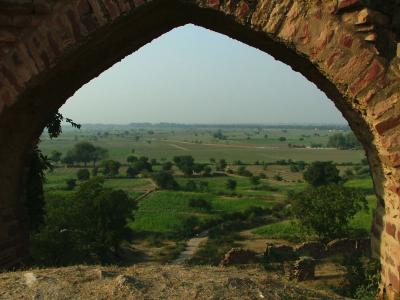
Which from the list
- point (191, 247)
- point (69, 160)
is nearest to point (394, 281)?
point (191, 247)

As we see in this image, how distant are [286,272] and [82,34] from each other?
52.8 feet

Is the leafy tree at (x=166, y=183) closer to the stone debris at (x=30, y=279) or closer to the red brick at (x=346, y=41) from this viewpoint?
the stone debris at (x=30, y=279)

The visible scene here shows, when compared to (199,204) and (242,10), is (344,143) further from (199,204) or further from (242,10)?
(242,10)

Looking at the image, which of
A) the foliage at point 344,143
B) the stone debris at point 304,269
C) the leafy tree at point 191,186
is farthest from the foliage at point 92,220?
the foliage at point 344,143

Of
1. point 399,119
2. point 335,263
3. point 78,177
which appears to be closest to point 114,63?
point 399,119

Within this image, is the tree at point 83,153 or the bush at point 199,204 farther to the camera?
the tree at point 83,153

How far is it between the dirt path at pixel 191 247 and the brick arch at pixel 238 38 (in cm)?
1672

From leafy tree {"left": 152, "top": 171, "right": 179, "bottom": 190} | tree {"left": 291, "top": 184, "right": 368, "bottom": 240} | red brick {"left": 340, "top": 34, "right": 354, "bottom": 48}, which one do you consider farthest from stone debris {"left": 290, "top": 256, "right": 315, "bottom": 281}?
leafy tree {"left": 152, "top": 171, "right": 179, "bottom": 190}

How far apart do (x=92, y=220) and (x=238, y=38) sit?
19791 millimetres

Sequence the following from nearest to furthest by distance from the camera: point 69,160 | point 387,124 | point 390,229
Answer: point 387,124
point 390,229
point 69,160

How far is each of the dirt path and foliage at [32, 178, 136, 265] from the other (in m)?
3.32

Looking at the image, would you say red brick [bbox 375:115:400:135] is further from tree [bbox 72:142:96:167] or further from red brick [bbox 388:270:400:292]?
tree [bbox 72:142:96:167]

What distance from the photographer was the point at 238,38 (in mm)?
4539

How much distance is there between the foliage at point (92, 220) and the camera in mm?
18855
